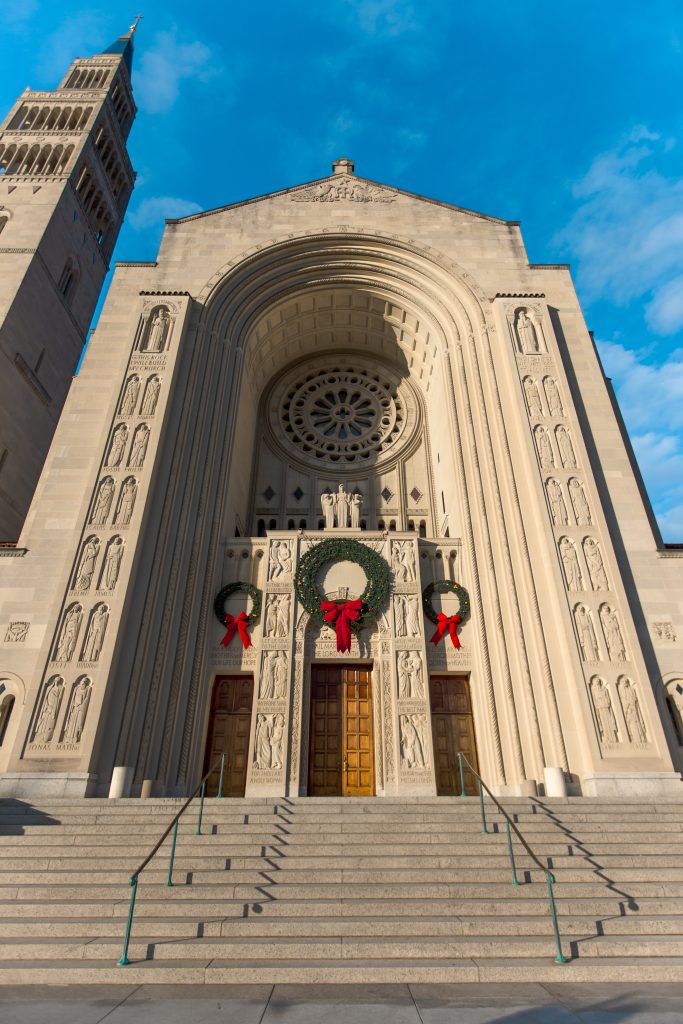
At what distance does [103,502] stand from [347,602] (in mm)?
6909

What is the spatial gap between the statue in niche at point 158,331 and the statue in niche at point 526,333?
36.7ft

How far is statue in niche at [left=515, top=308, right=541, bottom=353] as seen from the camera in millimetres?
17375

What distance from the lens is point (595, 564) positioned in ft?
45.3

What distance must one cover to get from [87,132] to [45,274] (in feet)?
33.0

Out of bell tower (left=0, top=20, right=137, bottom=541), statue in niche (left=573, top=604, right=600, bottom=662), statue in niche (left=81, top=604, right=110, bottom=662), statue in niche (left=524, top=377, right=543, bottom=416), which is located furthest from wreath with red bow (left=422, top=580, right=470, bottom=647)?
bell tower (left=0, top=20, right=137, bottom=541)

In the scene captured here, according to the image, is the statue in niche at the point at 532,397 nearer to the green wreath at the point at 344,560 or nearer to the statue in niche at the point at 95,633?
the green wreath at the point at 344,560

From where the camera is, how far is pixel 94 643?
12.6 metres

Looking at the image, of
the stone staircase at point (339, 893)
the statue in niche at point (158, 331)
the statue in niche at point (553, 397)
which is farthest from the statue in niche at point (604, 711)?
the statue in niche at point (158, 331)

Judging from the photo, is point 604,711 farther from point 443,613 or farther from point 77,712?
point 77,712

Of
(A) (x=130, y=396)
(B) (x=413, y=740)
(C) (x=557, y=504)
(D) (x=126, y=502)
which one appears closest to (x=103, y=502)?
(D) (x=126, y=502)

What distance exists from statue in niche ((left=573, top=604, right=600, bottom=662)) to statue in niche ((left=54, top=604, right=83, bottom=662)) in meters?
11.6

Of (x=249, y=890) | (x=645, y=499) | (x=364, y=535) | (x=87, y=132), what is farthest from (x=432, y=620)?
(x=87, y=132)

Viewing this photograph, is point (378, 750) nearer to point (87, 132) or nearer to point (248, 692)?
point (248, 692)

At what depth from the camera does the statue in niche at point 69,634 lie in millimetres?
12391
